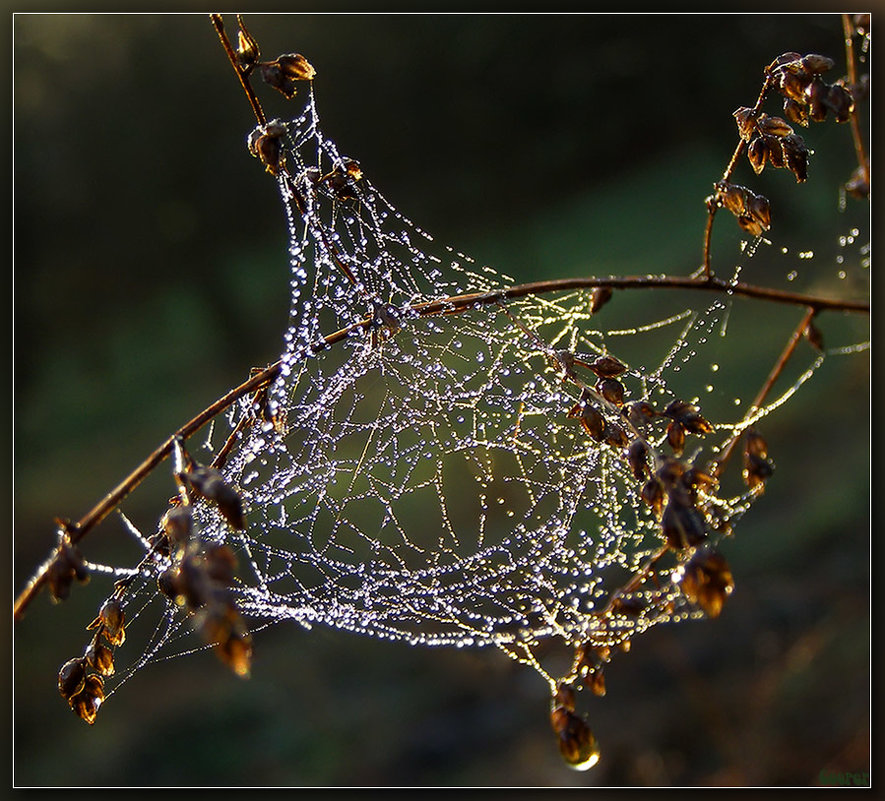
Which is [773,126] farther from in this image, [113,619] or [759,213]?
[113,619]

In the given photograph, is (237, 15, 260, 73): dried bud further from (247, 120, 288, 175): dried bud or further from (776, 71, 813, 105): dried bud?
(776, 71, 813, 105): dried bud

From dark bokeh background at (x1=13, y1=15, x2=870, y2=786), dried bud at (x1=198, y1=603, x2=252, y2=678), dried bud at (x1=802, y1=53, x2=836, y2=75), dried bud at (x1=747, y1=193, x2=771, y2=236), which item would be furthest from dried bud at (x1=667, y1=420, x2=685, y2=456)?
dark bokeh background at (x1=13, y1=15, x2=870, y2=786)

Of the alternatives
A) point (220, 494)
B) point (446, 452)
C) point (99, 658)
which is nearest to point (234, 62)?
point (220, 494)

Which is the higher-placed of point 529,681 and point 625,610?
point 625,610

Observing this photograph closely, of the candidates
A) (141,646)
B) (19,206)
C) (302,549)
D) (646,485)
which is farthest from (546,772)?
(19,206)

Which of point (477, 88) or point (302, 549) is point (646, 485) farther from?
point (477, 88)

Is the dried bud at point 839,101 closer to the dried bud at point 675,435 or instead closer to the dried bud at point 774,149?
the dried bud at point 774,149

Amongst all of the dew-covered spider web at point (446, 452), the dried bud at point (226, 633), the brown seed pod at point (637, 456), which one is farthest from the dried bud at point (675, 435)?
the dried bud at point (226, 633)
